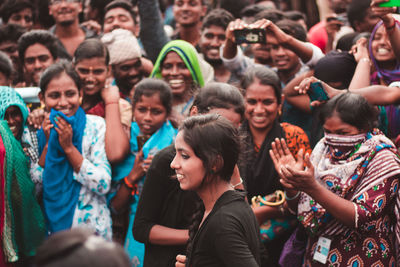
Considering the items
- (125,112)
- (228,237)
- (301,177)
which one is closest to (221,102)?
(301,177)

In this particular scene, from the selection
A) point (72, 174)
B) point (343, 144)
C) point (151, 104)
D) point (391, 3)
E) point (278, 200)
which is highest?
point (391, 3)

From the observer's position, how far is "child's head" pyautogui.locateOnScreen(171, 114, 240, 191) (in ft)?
7.66

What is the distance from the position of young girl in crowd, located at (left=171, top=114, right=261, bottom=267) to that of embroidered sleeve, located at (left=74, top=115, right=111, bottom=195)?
1.33m

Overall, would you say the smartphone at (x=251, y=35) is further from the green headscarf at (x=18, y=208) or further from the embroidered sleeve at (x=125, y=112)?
the green headscarf at (x=18, y=208)

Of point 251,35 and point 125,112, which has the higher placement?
point 251,35

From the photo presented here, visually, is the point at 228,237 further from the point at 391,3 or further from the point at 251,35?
the point at 251,35

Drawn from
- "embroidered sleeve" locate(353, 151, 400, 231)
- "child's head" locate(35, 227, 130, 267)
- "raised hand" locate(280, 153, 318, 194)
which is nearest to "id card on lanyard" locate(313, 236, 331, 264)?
"embroidered sleeve" locate(353, 151, 400, 231)

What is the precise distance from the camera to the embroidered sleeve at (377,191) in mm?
2916

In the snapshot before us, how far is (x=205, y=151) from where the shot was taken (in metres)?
2.33

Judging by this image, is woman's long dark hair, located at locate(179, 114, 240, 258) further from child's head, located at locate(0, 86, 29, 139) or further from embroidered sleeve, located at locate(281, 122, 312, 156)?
child's head, located at locate(0, 86, 29, 139)

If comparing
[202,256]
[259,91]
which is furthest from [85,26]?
[202,256]

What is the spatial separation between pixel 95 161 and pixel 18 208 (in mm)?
601

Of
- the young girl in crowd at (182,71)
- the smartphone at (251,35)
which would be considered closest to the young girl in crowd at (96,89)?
the young girl in crowd at (182,71)

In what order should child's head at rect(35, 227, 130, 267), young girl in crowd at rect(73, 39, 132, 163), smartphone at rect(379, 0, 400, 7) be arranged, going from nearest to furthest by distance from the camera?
child's head at rect(35, 227, 130, 267), smartphone at rect(379, 0, 400, 7), young girl in crowd at rect(73, 39, 132, 163)
